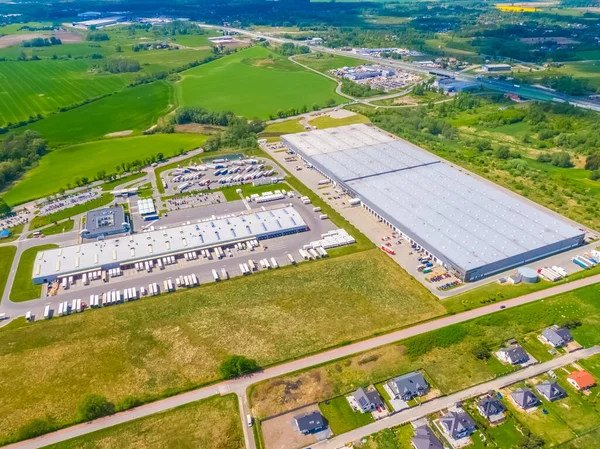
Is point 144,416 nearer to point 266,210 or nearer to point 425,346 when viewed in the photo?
point 425,346

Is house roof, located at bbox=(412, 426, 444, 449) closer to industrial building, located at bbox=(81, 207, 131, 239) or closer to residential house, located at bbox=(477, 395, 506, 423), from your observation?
residential house, located at bbox=(477, 395, 506, 423)

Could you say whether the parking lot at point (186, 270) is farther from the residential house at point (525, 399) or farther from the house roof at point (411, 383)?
the residential house at point (525, 399)

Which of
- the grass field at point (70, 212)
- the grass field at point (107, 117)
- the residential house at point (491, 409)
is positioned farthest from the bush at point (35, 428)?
the grass field at point (107, 117)

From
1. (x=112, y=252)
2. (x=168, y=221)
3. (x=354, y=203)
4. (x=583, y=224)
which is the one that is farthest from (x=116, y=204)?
(x=583, y=224)

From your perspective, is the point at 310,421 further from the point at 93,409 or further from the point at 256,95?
the point at 256,95

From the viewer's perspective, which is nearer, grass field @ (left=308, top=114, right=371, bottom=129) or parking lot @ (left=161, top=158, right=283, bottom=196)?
parking lot @ (left=161, top=158, right=283, bottom=196)

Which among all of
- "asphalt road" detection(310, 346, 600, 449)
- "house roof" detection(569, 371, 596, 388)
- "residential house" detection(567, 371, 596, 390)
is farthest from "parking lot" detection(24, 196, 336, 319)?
"house roof" detection(569, 371, 596, 388)
